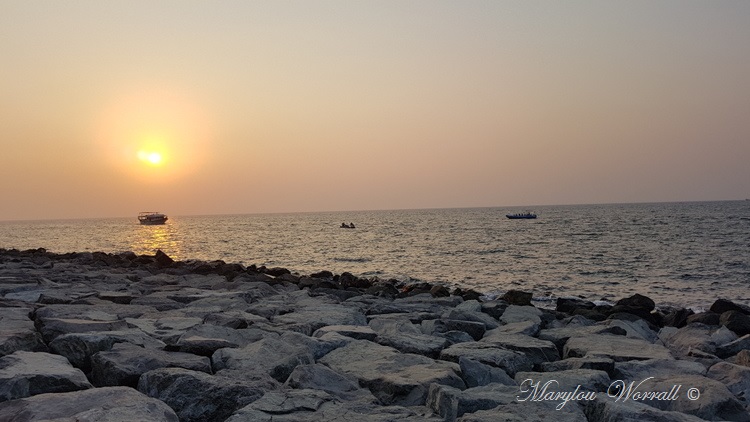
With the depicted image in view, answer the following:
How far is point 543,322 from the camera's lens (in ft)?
26.1

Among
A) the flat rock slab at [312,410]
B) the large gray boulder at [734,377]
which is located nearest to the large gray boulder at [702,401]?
the large gray boulder at [734,377]

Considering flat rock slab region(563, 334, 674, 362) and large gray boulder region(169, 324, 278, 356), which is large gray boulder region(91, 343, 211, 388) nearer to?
large gray boulder region(169, 324, 278, 356)

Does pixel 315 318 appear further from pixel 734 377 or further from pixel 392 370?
pixel 734 377

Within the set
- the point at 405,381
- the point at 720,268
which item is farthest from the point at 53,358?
the point at 720,268

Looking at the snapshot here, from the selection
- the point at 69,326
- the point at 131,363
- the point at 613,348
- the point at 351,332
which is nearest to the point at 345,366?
the point at 351,332

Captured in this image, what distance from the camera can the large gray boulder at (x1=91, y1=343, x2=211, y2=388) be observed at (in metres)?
4.27

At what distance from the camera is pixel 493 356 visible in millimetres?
5199

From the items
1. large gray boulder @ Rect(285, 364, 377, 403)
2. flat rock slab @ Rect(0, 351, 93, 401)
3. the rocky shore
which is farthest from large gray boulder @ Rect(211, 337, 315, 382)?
flat rock slab @ Rect(0, 351, 93, 401)

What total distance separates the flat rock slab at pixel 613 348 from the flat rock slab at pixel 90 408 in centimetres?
398

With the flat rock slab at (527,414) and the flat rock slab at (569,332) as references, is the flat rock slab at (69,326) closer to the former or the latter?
the flat rock slab at (527,414)

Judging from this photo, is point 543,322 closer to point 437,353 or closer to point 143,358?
point 437,353

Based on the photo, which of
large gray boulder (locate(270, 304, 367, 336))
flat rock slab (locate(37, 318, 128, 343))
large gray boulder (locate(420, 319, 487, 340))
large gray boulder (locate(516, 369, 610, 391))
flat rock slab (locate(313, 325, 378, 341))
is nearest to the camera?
large gray boulder (locate(516, 369, 610, 391))

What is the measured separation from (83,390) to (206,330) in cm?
183

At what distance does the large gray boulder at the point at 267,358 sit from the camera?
465cm
